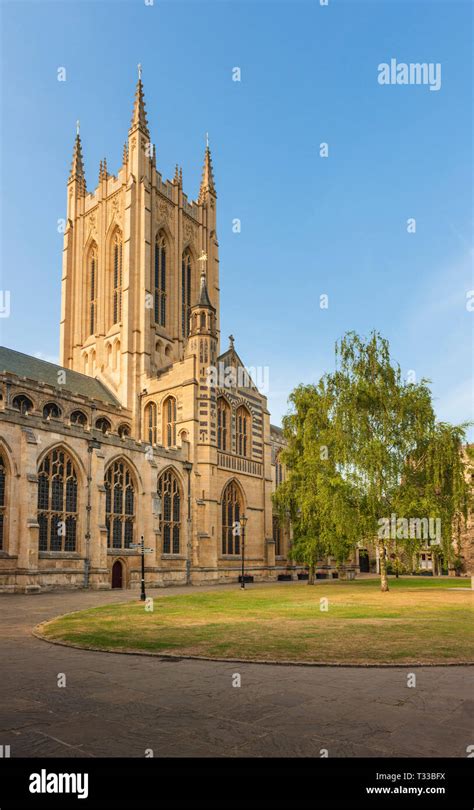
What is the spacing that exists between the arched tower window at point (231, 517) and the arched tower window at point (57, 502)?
1591 cm

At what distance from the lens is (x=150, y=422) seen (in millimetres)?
49562

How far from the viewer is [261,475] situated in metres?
52.1

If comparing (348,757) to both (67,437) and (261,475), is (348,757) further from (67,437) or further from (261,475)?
(261,475)

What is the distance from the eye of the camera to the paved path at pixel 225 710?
18.9 feet

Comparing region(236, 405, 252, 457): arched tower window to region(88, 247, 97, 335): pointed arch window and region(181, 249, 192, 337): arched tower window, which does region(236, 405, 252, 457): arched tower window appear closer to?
region(181, 249, 192, 337): arched tower window

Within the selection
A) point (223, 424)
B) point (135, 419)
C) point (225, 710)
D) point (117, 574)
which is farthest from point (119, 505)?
point (225, 710)

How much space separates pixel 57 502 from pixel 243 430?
21.0 meters

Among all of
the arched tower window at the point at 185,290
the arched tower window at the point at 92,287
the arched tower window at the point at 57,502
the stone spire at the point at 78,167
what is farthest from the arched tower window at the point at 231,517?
the stone spire at the point at 78,167

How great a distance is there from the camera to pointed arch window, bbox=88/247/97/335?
58656 millimetres

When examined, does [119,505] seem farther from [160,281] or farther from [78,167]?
[78,167]

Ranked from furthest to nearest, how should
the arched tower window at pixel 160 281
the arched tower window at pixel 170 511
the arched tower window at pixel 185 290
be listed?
the arched tower window at pixel 185 290 → the arched tower window at pixel 160 281 → the arched tower window at pixel 170 511
